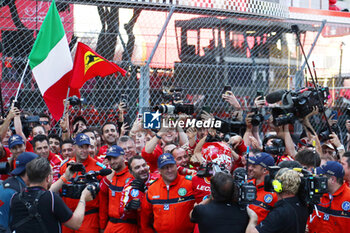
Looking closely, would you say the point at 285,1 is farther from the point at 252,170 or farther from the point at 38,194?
the point at 38,194

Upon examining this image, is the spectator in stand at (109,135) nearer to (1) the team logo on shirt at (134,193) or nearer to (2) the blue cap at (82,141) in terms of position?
(2) the blue cap at (82,141)

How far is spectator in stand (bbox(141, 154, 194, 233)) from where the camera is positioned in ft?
18.3

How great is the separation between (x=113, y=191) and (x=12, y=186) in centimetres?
127

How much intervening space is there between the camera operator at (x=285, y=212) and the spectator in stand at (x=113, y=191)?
180 cm

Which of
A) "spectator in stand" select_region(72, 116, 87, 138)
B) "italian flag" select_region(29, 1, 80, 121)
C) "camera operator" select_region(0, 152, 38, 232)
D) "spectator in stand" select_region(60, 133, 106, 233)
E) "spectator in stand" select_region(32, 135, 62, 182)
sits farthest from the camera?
"spectator in stand" select_region(72, 116, 87, 138)

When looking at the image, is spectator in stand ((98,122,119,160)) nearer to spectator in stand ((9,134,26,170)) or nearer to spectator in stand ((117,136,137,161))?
spectator in stand ((117,136,137,161))

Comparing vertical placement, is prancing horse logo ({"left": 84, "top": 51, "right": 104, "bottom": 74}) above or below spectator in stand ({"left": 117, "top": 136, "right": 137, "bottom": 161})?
above

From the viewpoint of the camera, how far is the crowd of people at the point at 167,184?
473 cm

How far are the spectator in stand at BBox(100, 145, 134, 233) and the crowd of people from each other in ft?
0.04

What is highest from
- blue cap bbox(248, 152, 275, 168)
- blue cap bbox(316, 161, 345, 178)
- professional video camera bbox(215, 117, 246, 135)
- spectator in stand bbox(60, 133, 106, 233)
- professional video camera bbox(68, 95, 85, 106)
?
professional video camera bbox(68, 95, 85, 106)

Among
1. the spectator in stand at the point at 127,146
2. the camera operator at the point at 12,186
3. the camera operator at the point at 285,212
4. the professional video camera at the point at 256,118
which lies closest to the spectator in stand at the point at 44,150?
the spectator in stand at the point at 127,146

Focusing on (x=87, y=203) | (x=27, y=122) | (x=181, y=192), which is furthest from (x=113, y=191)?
(x=27, y=122)

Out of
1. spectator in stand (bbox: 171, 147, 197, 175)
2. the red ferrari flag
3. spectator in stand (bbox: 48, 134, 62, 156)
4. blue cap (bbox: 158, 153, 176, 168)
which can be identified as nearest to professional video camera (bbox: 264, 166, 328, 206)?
blue cap (bbox: 158, 153, 176, 168)

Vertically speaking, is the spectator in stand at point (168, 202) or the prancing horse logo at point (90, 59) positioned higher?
the prancing horse logo at point (90, 59)
